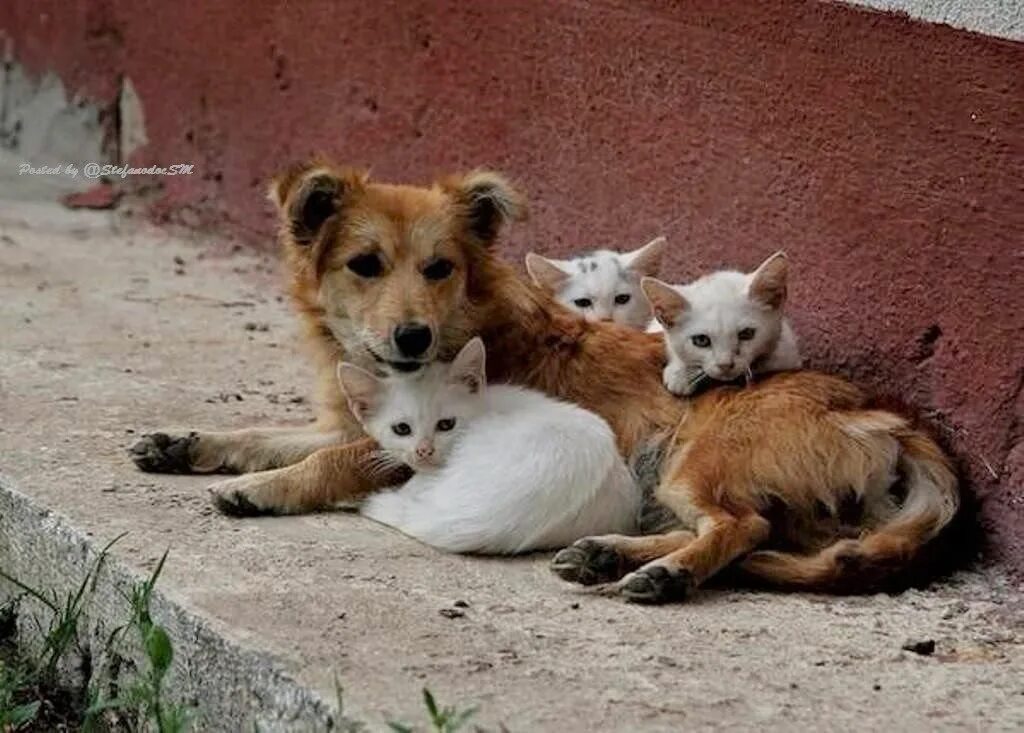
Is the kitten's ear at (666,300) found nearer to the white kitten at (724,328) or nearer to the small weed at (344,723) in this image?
the white kitten at (724,328)

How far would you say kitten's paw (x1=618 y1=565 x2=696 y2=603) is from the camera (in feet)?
16.1

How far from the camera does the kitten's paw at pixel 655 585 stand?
16.1ft

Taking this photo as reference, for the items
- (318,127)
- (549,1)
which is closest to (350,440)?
(549,1)

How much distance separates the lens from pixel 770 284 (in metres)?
5.61

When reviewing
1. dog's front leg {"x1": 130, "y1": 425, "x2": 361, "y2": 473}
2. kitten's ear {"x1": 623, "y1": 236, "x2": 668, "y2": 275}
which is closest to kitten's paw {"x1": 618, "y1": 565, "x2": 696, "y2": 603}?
dog's front leg {"x1": 130, "y1": 425, "x2": 361, "y2": 473}

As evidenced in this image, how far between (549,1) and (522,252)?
2.79 ft

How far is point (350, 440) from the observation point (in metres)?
5.82

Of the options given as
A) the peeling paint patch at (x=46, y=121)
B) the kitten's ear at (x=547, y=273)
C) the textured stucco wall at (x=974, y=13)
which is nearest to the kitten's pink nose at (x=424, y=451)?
the kitten's ear at (x=547, y=273)

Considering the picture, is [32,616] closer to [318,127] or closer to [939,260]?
[939,260]

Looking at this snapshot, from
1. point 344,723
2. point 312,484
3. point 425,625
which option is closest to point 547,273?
point 312,484

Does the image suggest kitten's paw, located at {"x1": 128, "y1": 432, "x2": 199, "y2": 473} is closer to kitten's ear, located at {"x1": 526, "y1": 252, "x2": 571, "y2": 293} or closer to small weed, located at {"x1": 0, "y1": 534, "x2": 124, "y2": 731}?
small weed, located at {"x1": 0, "y1": 534, "x2": 124, "y2": 731}

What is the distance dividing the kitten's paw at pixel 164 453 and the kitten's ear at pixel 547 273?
1162mm

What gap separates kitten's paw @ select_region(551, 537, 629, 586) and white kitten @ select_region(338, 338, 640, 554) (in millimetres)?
174

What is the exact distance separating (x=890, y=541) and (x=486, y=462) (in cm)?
99
